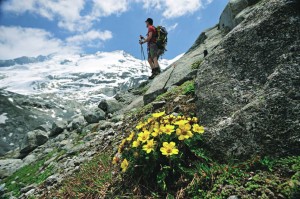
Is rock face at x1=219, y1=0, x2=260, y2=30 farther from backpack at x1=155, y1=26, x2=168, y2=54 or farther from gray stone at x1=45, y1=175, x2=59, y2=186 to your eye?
gray stone at x1=45, y1=175, x2=59, y2=186

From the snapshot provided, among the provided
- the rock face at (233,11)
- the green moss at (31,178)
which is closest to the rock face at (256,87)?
the rock face at (233,11)

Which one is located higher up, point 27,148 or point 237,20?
point 237,20

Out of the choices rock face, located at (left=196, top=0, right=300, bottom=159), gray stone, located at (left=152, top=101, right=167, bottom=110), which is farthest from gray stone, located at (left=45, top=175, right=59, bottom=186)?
rock face, located at (left=196, top=0, right=300, bottom=159)

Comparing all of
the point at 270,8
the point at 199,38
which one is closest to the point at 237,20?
the point at 270,8

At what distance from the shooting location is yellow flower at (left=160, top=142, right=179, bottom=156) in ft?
11.7

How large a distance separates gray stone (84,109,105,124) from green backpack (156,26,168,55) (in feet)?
16.5

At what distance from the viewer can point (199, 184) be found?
3533 mm

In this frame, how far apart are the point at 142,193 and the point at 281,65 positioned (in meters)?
2.65

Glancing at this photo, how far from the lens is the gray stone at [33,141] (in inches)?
704

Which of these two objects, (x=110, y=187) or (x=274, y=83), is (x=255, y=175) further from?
(x=110, y=187)

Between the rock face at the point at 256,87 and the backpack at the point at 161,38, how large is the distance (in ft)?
36.3

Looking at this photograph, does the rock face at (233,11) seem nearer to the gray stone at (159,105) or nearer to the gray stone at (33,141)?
the gray stone at (159,105)

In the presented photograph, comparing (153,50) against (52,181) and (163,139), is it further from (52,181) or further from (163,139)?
(163,139)

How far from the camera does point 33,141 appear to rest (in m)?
17.9
